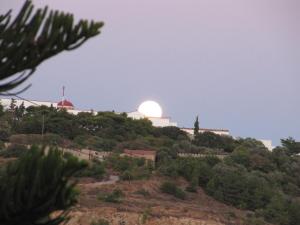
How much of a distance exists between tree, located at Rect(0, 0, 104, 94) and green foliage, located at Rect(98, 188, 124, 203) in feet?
82.7

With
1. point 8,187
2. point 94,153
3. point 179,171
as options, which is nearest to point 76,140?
point 94,153

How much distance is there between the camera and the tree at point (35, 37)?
5.80 m

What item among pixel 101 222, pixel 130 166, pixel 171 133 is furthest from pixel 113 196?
pixel 171 133

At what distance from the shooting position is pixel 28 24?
589 centimetres

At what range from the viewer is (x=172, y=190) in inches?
1389

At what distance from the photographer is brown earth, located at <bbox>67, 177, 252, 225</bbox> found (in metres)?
28.6

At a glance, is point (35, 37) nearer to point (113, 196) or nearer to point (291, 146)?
point (113, 196)

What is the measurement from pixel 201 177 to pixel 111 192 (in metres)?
8.66

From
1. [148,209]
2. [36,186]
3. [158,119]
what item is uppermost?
[158,119]

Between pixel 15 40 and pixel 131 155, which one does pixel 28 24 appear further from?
pixel 131 155

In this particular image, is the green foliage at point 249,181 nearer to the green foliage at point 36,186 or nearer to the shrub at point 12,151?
the shrub at point 12,151

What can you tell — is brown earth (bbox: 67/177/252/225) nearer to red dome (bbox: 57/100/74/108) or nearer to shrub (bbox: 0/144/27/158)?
shrub (bbox: 0/144/27/158)

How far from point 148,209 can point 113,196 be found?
2.33 m

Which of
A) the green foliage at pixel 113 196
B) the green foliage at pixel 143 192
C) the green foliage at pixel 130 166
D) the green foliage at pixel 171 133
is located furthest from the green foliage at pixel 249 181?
the green foliage at pixel 171 133
